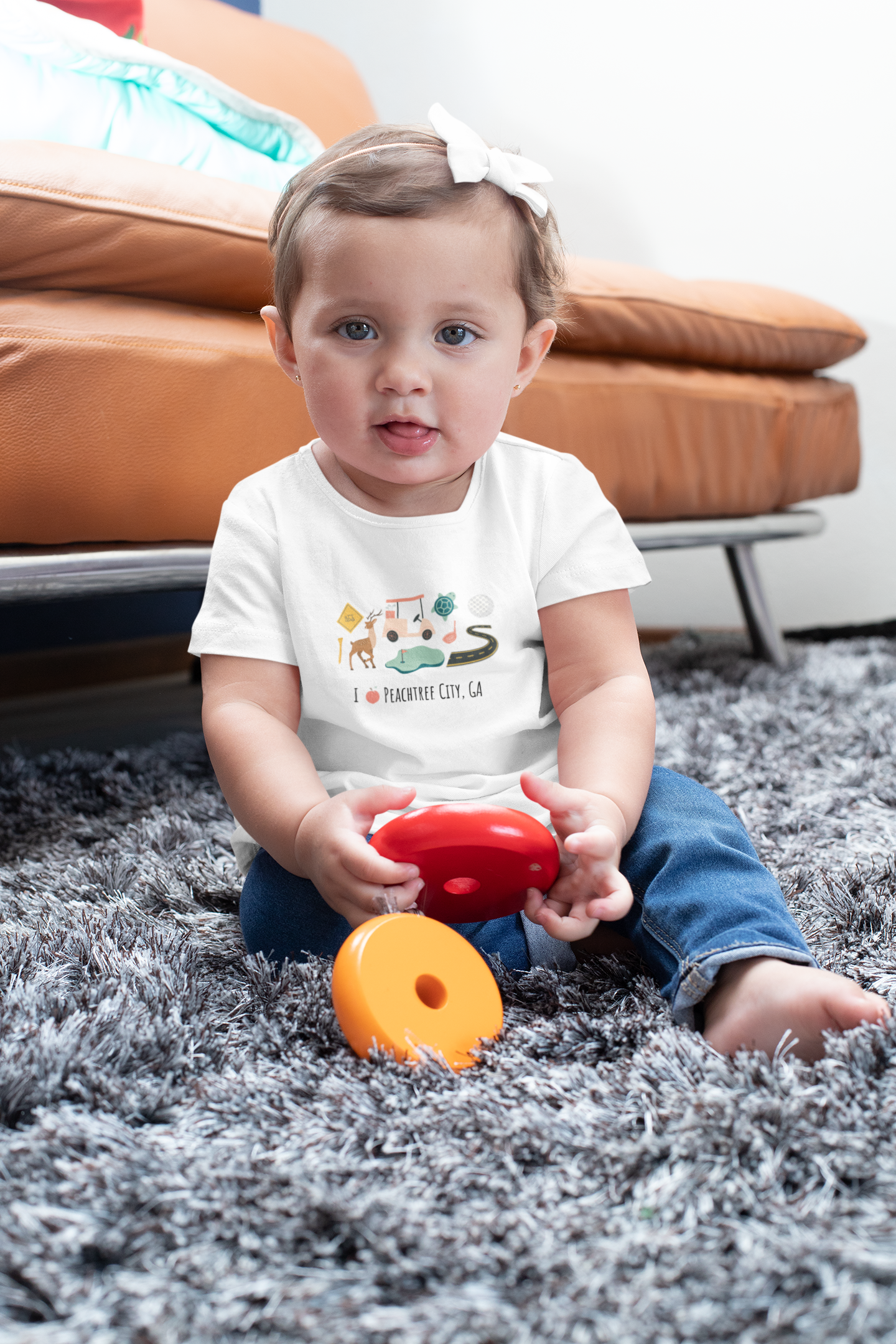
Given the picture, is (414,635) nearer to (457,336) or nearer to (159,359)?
(457,336)

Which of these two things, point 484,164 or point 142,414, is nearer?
point 484,164

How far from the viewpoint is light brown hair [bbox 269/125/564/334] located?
60 centimetres

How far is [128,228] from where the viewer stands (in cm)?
87

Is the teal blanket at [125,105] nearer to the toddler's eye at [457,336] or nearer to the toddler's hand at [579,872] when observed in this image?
the toddler's eye at [457,336]

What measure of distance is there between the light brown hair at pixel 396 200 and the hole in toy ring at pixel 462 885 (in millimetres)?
349

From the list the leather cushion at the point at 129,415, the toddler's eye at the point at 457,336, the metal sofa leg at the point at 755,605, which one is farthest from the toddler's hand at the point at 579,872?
the metal sofa leg at the point at 755,605

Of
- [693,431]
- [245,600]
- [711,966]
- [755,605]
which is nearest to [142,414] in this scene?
[245,600]

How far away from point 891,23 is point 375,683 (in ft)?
6.03

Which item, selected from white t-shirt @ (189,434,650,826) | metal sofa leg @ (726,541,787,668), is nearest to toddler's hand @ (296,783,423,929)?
white t-shirt @ (189,434,650,826)

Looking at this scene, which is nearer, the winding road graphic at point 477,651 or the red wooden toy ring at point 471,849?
the red wooden toy ring at point 471,849

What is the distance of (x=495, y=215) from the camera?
0.62m

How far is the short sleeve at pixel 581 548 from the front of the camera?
2.23 feet

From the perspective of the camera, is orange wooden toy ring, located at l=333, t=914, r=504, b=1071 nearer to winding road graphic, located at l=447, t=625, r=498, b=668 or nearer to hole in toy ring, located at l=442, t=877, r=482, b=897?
hole in toy ring, located at l=442, t=877, r=482, b=897

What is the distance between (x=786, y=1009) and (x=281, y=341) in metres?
0.49
